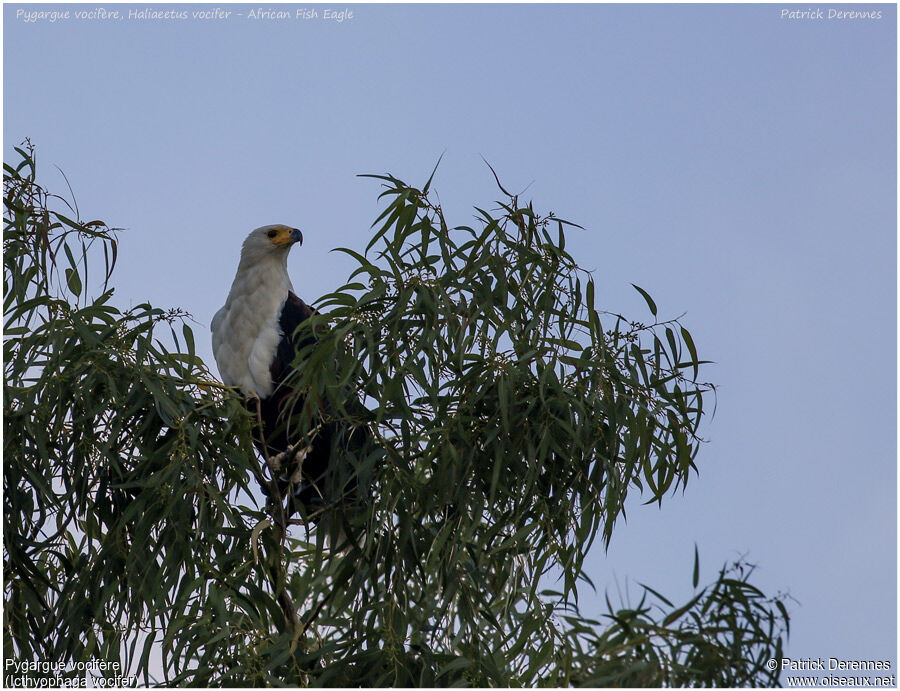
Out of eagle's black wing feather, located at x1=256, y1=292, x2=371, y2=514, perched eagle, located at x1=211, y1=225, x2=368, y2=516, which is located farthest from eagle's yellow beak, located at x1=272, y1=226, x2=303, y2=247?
eagle's black wing feather, located at x1=256, y1=292, x2=371, y2=514

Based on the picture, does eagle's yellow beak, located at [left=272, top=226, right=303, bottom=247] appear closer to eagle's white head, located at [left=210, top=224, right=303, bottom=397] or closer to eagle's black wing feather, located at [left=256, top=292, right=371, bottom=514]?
eagle's white head, located at [left=210, top=224, right=303, bottom=397]

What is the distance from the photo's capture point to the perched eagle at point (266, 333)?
446 centimetres

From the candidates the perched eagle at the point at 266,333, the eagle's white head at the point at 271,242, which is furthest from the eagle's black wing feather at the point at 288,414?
the eagle's white head at the point at 271,242

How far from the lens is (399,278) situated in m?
3.34

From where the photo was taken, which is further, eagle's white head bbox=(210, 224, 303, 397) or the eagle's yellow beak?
the eagle's yellow beak

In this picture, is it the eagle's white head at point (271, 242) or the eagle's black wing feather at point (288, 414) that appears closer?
the eagle's black wing feather at point (288, 414)

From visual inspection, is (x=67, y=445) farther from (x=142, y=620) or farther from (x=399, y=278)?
(x=399, y=278)

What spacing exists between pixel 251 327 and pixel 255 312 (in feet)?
0.24

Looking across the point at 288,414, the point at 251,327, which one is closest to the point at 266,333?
the point at 251,327

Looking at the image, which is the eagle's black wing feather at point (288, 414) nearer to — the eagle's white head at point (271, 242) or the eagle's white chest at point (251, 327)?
the eagle's white chest at point (251, 327)

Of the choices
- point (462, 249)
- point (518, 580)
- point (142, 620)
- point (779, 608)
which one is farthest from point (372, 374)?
point (779, 608)

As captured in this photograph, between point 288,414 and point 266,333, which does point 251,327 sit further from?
point 288,414

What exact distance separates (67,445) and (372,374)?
3.05ft

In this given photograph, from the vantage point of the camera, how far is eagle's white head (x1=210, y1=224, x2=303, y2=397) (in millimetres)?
4469
